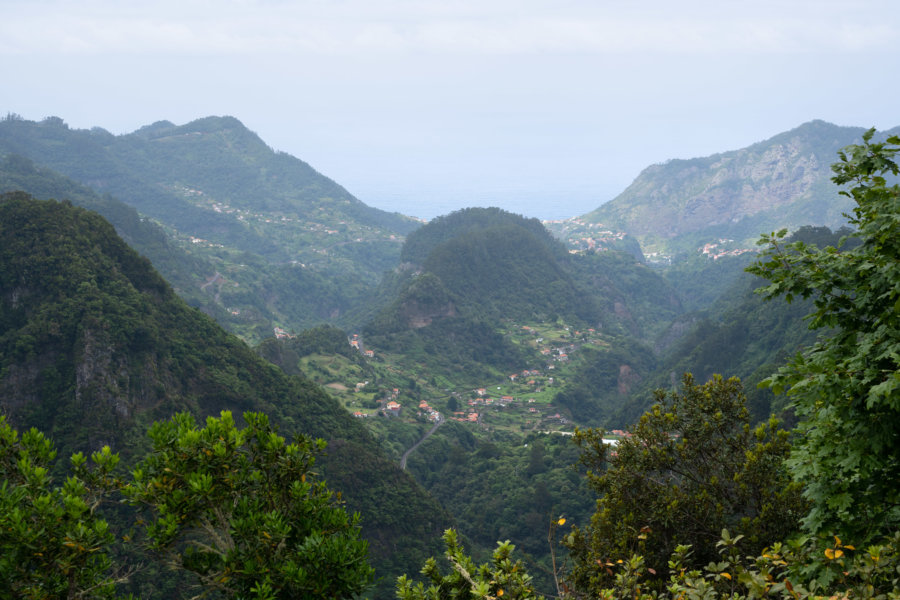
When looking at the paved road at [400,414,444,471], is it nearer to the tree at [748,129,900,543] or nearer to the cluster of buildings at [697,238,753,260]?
the tree at [748,129,900,543]

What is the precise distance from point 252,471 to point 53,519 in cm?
225

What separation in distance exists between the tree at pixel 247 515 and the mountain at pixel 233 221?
3180 inches

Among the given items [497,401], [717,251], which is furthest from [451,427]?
[717,251]

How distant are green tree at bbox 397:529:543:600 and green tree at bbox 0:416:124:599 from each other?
3.75 metres

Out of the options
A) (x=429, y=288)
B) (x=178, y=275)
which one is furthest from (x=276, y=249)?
(x=429, y=288)

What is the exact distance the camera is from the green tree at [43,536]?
618 cm

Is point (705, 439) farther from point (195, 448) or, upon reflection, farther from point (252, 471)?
point (195, 448)

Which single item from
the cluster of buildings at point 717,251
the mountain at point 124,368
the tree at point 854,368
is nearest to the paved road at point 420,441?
the mountain at point 124,368

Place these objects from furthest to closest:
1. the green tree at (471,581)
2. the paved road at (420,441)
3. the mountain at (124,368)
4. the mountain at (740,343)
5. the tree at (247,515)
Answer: the mountain at (740,343) → the paved road at (420,441) → the mountain at (124,368) → the tree at (247,515) → the green tree at (471,581)

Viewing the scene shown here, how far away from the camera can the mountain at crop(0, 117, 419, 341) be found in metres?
105

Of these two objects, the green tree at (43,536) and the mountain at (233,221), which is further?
the mountain at (233,221)

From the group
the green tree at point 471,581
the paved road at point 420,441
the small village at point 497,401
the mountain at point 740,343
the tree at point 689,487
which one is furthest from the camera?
the small village at point 497,401

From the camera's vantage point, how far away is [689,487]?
11.0m

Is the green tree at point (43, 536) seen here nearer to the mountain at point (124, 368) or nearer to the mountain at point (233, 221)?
the mountain at point (124, 368)
